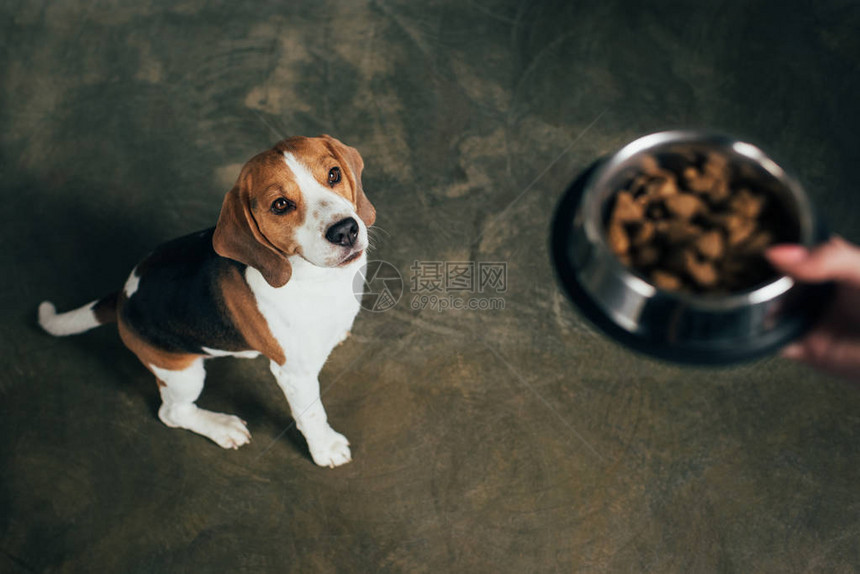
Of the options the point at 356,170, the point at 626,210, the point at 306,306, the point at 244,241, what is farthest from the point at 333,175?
the point at 626,210

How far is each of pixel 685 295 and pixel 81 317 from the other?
3.29 m

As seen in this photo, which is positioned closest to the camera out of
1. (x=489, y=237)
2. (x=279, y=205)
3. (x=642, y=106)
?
(x=279, y=205)

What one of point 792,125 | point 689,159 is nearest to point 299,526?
point 689,159

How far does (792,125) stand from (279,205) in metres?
3.79

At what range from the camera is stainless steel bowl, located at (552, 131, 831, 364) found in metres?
1.78

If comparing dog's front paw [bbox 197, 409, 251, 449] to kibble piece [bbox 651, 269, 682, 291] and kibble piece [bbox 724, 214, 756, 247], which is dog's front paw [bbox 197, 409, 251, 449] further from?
kibble piece [bbox 724, 214, 756, 247]

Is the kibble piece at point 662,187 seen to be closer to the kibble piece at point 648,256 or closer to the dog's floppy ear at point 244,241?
the kibble piece at point 648,256

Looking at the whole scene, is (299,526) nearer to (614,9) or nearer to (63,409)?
(63,409)

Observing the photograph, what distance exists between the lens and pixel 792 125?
469 cm

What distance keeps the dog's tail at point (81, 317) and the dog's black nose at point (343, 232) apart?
1481 mm

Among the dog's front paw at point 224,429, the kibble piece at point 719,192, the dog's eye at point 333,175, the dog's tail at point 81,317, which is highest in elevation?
the kibble piece at point 719,192

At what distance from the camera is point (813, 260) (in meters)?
1.75

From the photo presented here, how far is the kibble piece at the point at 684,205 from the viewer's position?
1887 millimetres

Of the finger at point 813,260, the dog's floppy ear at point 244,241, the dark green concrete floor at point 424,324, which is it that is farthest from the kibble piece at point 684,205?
the dark green concrete floor at point 424,324
